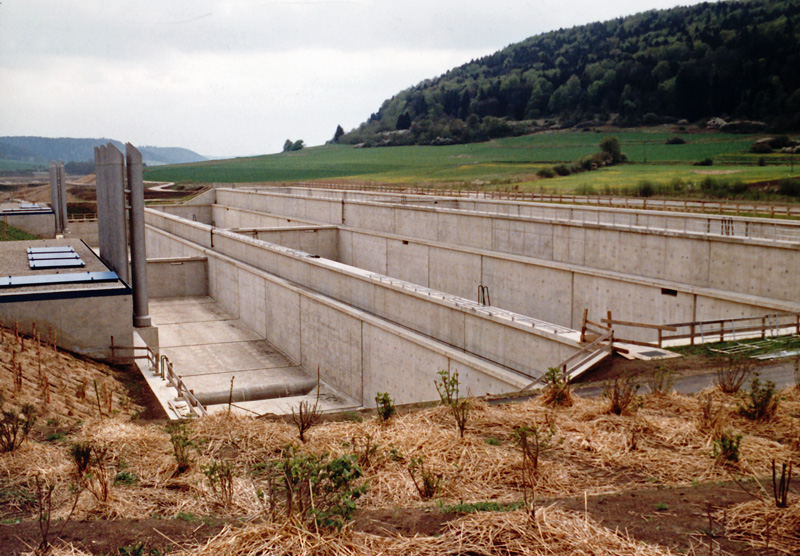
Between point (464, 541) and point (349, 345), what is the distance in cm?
2082

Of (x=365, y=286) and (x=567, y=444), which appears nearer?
(x=567, y=444)

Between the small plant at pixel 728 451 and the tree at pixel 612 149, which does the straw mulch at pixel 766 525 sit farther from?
the tree at pixel 612 149

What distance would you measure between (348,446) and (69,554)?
3.55m

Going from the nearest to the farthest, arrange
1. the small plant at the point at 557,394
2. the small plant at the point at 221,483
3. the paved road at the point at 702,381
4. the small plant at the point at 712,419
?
the small plant at the point at 221,483
the small plant at the point at 712,419
the small plant at the point at 557,394
the paved road at the point at 702,381

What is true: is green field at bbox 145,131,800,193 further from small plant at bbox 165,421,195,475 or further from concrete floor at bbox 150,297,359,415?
small plant at bbox 165,421,195,475

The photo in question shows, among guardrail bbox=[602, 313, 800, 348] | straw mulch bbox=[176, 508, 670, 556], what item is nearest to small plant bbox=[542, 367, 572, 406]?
straw mulch bbox=[176, 508, 670, 556]

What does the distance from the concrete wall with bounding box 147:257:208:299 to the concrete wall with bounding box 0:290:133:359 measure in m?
22.0

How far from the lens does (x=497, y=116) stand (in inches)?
6417

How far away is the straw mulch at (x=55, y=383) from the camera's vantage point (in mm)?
13859

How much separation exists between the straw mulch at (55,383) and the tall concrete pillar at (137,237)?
4.53m

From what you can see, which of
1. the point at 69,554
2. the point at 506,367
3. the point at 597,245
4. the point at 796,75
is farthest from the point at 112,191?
the point at 796,75

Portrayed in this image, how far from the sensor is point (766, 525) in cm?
616

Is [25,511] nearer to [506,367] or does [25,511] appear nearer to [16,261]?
[506,367]

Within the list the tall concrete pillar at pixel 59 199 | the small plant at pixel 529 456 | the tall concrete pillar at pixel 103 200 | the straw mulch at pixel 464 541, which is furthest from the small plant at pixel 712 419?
the tall concrete pillar at pixel 59 199
